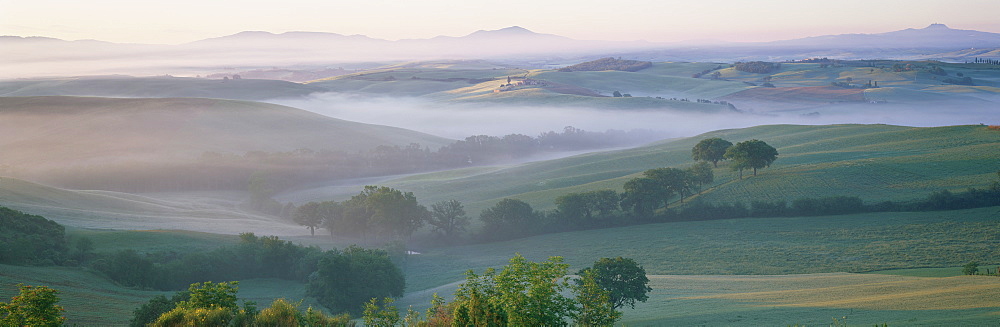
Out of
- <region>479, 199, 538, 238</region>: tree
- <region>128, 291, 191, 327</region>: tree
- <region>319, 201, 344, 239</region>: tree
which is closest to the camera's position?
<region>128, 291, 191, 327</region>: tree

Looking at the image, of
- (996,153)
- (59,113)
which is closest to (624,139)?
(996,153)

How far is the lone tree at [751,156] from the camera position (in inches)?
3059

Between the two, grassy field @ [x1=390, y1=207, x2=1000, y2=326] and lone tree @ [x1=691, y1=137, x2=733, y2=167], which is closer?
grassy field @ [x1=390, y1=207, x2=1000, y2=326]

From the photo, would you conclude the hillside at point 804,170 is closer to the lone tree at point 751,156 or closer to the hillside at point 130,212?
the lone tree at point 751,156

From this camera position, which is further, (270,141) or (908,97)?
(908,97)

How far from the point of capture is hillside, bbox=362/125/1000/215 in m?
69.6

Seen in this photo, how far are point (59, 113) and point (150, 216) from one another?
90.4m

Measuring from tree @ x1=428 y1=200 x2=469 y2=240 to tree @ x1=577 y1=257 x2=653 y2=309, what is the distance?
34677mm

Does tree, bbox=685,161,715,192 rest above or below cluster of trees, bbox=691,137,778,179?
below

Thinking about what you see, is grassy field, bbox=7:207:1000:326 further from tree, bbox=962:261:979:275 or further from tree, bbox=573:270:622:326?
tree, bbox=573:270:622:326

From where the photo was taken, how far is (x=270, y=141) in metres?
143

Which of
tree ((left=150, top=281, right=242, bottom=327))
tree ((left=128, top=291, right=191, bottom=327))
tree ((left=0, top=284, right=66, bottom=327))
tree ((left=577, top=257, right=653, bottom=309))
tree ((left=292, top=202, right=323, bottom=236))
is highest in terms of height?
tree ((left=0, top=284, right=66, bottom=327))

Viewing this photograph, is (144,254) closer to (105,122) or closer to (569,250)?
(569,250)

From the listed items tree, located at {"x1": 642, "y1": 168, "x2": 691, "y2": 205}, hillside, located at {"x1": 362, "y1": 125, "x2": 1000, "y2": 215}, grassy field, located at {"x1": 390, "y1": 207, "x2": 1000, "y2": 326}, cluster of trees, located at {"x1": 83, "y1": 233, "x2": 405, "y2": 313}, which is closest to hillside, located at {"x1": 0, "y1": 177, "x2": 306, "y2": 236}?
cluster of trees, located at {"x1": 83, "y1": 233, "x2": 405, "y2": 313}
